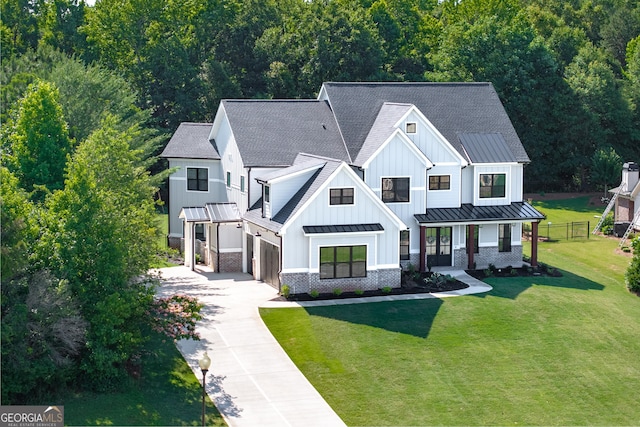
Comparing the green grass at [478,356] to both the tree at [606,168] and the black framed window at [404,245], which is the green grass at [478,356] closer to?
the black framed window at [404,245]

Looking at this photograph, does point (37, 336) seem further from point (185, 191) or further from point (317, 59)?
point (317, 59)

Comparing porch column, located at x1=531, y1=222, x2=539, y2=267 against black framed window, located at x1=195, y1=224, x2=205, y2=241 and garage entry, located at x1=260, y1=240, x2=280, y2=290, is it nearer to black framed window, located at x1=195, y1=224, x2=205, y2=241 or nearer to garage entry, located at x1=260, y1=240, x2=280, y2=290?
garage entry, located at x1=260, y1=240, x2=280, y2=290

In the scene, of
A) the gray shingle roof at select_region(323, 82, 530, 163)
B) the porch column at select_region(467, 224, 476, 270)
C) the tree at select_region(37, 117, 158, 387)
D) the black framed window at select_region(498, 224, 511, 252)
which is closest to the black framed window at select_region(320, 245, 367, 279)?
the porch column at select_region(467, 224, 476, 270)

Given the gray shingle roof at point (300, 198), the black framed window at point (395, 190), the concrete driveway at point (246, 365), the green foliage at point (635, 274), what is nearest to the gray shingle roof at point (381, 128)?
the black framed window at point (395, 190)

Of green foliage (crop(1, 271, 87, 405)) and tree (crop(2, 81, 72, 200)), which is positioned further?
tree (crop(2, 81, 72, 200))

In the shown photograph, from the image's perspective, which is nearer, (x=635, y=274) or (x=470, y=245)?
(x=635, y=274)

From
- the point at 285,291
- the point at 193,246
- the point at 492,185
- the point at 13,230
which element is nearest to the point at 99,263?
the point at 13,230
